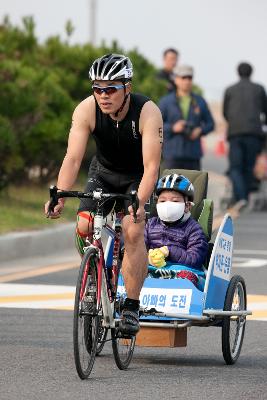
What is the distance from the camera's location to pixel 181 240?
9867 mm

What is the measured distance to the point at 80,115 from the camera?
356 inches

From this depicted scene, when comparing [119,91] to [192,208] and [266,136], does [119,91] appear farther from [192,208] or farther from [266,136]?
[266,136]

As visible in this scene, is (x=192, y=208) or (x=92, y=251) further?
(x=192, y=208)

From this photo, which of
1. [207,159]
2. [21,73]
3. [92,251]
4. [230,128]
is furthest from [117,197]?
[207,159]

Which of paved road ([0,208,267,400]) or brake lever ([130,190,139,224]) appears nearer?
paved road ([0,208,267,400])

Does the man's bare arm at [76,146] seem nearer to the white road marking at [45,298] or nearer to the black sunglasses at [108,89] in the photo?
the black sunglasses at [108,89]

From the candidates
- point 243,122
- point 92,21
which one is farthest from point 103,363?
point 92,21

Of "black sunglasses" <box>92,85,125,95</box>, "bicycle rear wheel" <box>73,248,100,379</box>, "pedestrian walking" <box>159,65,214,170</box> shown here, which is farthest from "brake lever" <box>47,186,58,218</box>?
"pedestrian walking" <box>159,65,214,170</box>

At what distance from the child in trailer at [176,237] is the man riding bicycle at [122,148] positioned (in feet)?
2.11

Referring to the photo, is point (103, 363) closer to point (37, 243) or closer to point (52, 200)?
point (52, 200)

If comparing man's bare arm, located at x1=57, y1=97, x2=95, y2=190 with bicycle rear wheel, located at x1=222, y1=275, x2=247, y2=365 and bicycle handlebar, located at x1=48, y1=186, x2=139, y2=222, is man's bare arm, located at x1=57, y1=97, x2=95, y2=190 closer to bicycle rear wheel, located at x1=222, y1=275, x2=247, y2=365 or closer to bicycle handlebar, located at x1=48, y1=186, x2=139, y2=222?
bicycle handlebar, located at x1=48, y1=186, x2=139, y2=222

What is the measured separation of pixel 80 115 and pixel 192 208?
1556 millimetres

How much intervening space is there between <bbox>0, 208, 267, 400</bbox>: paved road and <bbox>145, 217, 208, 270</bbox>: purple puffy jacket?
61 cm

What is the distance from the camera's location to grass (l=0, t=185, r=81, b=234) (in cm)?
1662
